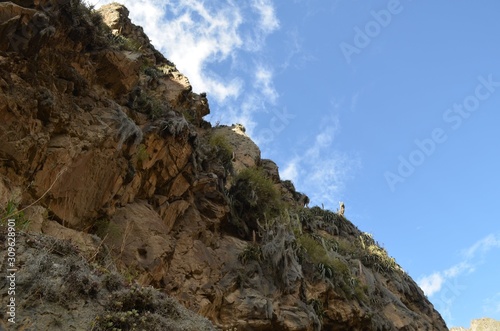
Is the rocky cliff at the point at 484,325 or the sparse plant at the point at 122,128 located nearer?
the sparse plant at the point at 122,128

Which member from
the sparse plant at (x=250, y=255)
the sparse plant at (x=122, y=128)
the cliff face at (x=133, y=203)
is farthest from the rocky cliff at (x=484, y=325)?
the sparse plant at (x=122, y=128)

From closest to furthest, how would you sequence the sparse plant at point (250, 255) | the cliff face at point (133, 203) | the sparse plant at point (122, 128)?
1. the cliff face at point (133, 203)
2. the sparse plant at point (122, 128)
3. the sparse plant at point (250, 255)

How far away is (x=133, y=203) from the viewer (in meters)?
11.5

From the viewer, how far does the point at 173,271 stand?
37.6 ft

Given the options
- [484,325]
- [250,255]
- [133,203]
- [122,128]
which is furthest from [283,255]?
[484,325]

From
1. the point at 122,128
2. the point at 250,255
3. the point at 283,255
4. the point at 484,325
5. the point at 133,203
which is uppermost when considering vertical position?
the point at 484,325

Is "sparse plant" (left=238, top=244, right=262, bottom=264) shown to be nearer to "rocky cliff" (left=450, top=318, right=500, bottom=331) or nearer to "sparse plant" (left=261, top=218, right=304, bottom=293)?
"sparse plant" (left=261, top=218, right=304, bottom=293)

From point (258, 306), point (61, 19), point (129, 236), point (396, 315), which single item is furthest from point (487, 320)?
point (61, 19)

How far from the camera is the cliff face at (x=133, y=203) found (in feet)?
25.3

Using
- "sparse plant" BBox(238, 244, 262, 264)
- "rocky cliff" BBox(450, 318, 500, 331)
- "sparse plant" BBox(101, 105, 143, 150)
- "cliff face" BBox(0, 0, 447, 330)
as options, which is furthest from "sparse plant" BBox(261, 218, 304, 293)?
"rocky cliff" BBox(450, 318, 500, 331)

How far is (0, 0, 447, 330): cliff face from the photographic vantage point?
7699 millimetres

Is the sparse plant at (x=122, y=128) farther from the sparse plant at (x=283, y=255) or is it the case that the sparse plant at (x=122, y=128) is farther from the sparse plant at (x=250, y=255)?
the sparse plant at (x=283, y=255)

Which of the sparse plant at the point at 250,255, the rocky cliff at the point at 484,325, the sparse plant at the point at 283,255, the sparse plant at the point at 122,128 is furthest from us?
the rocky cliff at the point at 484,325

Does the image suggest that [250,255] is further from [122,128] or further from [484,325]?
[484,325]
